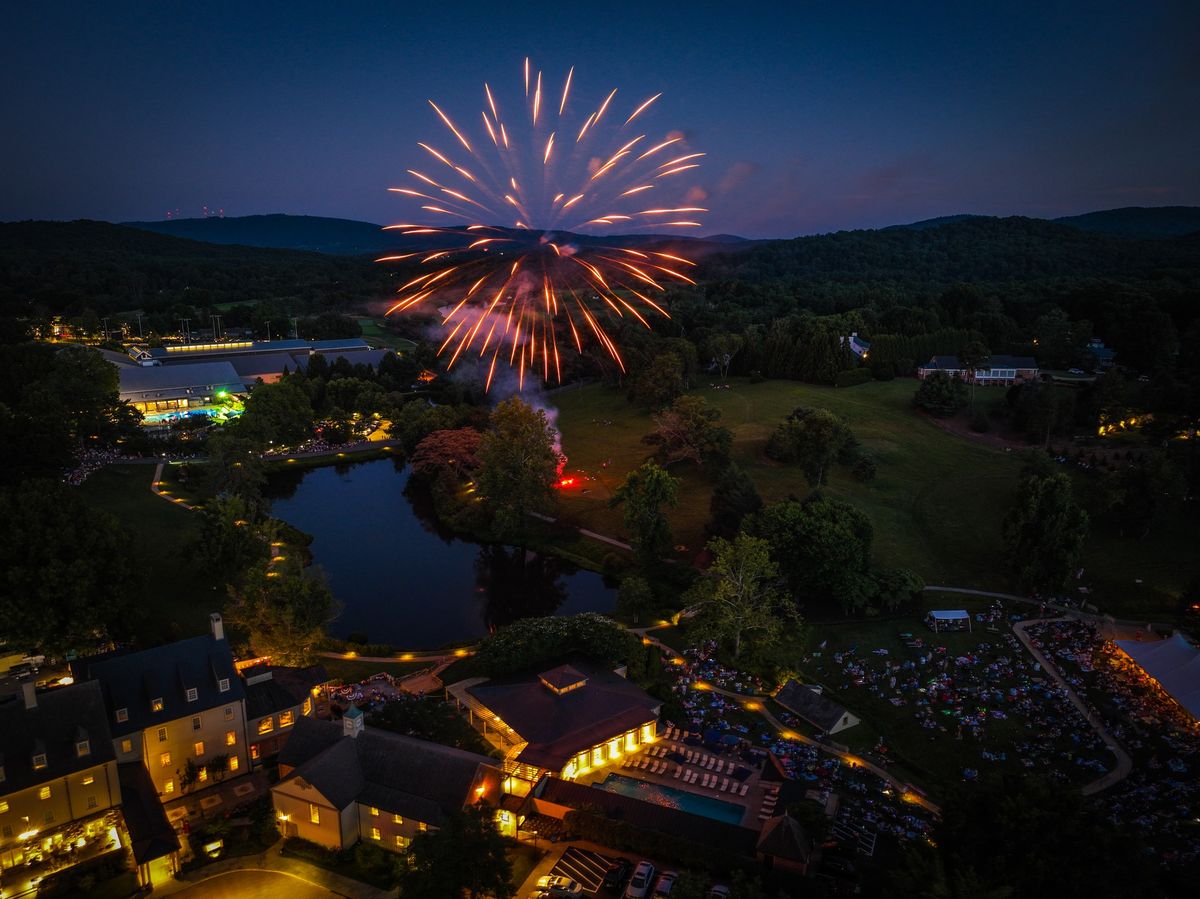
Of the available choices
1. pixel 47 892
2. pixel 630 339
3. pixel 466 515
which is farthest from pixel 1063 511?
pixel 630 339

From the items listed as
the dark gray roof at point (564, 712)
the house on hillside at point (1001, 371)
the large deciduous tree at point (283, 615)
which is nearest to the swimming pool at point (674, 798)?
the dark gray roof at point (564, 712)

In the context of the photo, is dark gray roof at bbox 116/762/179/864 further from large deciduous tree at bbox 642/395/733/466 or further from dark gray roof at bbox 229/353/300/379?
dark gray roof at bbox 229/353/300/379

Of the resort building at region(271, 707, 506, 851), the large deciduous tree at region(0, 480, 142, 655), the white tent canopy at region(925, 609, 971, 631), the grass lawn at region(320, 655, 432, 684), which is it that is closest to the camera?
the resort building at region(271, 707, 506, 851)

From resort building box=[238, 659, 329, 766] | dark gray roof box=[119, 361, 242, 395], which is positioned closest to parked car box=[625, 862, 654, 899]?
resort building box=[238, 659, 329, 766]

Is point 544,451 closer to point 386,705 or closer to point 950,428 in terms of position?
point 386,705

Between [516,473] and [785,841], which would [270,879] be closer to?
[785,841]
